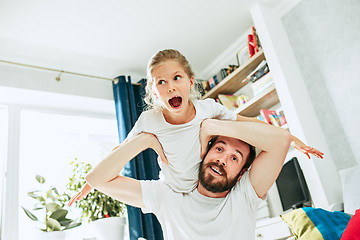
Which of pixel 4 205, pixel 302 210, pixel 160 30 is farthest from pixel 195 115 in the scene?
pixel 4 205

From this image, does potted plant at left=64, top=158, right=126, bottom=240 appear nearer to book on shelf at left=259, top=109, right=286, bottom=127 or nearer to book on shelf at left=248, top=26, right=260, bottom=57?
book on shelf at left=259, top=109, right=286, bottom=127

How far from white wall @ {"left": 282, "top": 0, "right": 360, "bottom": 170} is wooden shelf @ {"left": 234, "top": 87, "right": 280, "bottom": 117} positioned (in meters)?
0.31

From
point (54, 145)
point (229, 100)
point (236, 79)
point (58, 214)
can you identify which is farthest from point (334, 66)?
point (54, 145)

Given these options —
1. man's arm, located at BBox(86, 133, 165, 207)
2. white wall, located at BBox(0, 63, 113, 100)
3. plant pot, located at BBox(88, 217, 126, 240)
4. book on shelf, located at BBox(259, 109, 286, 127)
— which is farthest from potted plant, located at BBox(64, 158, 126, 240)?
book on shelf, located at BBox(259, 109, 286, 127)

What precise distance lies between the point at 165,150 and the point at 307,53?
1888 millimetres

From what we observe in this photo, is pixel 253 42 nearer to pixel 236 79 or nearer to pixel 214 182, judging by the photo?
pixel 236 79

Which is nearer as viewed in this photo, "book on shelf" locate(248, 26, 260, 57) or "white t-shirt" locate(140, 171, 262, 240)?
"white t-shirt" locate(140, 171, 262, 240)

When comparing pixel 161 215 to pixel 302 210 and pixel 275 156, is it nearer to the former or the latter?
pixel 275 156

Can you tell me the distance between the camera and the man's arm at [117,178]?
4.37 feet

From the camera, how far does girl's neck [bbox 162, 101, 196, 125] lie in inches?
57.9

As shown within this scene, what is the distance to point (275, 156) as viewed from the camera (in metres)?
1.27

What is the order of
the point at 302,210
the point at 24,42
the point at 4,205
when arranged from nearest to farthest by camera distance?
the point at 302,210 → the point at 4,205 → the point at 24,42

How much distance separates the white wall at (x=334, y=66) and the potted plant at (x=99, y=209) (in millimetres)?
1835

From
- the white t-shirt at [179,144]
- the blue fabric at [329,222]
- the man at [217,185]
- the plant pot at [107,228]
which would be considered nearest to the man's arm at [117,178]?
the man at [217,185]
